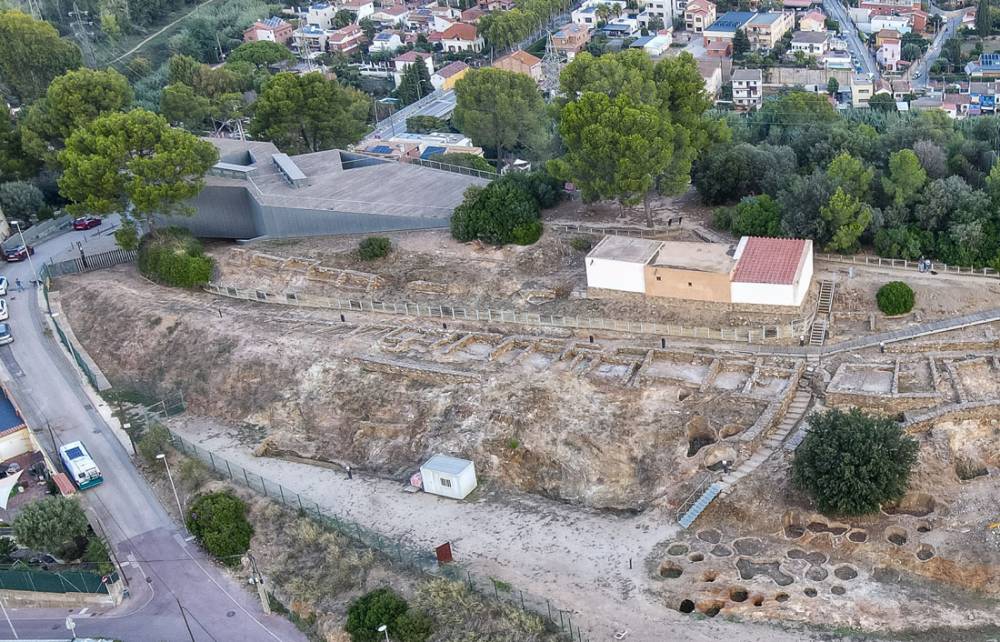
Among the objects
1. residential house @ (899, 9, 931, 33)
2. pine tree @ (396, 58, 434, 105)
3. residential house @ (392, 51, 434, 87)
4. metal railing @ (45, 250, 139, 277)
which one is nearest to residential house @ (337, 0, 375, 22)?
residential house @ (392, 51, 434, 87)

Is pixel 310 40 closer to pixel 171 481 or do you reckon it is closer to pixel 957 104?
pixel 957 104

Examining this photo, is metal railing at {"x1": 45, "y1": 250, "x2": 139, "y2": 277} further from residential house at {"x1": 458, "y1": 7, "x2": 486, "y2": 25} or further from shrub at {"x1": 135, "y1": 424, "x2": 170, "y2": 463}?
residential house at {"x1": 458, "y1": 7, "x2": 486, "y2": 25}

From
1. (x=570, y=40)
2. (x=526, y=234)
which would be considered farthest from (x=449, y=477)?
(x=570, y=40)

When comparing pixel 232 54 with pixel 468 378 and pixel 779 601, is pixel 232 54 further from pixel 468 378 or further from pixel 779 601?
pixel 779 601

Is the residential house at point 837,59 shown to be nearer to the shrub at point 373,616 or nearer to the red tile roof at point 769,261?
the red tile roof at point 769,261

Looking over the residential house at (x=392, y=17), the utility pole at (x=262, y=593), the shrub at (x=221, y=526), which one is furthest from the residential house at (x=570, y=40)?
the utility pole at (x=262, y=593)

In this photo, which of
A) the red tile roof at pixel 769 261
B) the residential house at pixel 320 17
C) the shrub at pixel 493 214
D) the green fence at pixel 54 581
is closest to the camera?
the green fence at pixel 54 581

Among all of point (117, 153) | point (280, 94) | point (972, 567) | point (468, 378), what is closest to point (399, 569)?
point (468, 378)
